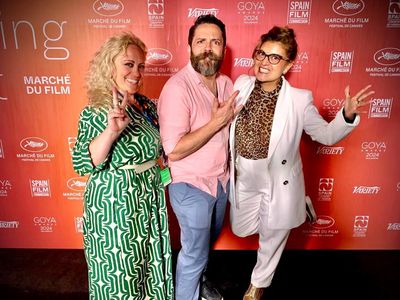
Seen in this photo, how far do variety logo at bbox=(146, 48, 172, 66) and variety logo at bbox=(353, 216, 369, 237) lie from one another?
87.2 inches

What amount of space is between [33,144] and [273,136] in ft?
6.61

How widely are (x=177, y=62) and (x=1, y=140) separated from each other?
163cm

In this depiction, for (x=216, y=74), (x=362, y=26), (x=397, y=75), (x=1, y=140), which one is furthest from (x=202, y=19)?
(x=1, y=140)

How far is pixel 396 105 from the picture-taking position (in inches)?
109

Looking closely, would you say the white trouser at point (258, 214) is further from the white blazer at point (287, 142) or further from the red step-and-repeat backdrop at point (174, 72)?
the red step-and-repeat backdrop at point (174, 72)

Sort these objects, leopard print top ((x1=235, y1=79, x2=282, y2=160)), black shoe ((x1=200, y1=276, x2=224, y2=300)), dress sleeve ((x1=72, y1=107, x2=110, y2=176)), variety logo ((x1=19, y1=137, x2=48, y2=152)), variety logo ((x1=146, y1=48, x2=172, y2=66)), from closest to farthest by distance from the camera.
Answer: dress sleeve ((x1=72, y1=107, x2=110, y2=176)), leopard print top ((x1=235, y1=79, x2=282, y2=160)), black shoe ((x1=200, y1=276, x2=224, y2=300)), variety logo ((x1=146, y1=48, x2=172, y2=66)), variety logo ((x1=19, y1=137, x2=48, y2=152))

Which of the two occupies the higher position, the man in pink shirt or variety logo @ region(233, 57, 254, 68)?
variety logo @ region(233, 57, 254, 68)

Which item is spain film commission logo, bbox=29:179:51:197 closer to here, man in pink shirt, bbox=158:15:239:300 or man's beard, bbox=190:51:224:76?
man in pink shirt, bbox=158:15:239:300

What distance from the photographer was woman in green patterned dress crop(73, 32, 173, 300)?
5.51 feet

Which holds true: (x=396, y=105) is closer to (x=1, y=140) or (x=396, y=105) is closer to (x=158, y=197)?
(x=158, y=197)

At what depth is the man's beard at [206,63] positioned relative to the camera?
1.96 m

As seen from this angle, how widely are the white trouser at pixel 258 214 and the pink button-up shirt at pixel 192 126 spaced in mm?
144

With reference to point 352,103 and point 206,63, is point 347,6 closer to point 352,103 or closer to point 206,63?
point 352,103

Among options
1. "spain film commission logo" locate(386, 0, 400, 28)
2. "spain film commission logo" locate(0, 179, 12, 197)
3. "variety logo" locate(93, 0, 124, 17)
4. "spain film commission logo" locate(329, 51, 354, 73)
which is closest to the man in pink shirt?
"variety logo" locate(93, 0, 124, 17)
